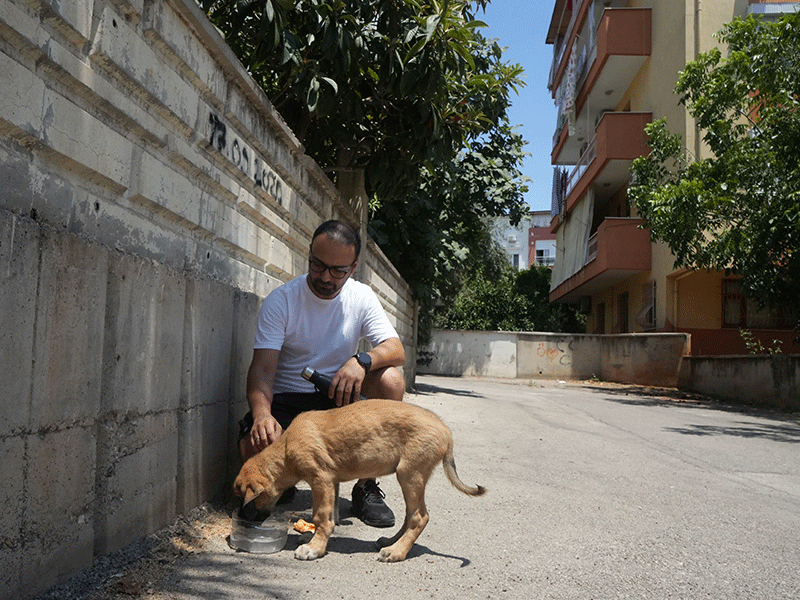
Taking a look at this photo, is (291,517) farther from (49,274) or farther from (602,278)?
(602,278)

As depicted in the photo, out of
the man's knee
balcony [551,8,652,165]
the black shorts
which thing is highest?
balcony [551,8,652,165]

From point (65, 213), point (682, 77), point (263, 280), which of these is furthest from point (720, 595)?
point (682, 77)

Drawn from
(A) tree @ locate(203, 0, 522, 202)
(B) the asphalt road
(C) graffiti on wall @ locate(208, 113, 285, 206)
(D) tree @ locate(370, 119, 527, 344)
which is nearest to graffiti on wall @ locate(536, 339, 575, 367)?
(D) tree @ locate(370, 119, 527, 344)

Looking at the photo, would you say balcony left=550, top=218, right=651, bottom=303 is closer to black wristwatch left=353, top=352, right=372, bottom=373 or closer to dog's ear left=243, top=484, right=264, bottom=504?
black wristwatch left=353, top=352, right=372, bottom=373

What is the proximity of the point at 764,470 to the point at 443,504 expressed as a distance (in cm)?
367

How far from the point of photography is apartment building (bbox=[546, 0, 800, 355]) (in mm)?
18516

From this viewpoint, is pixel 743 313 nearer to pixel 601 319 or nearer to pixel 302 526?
pixel 601 319

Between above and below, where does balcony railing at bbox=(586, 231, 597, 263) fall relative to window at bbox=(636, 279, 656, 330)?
above

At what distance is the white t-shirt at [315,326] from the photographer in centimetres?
377

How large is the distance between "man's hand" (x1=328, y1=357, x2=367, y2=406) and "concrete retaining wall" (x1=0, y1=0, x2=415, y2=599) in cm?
70

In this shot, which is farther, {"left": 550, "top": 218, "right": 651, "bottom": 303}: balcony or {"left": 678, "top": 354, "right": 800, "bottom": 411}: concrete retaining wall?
{"left": 550, "top": 218, "right": 651, "bottom": 303}: balcony

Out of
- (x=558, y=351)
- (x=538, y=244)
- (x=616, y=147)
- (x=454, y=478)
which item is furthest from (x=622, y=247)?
(x=538, y=244)

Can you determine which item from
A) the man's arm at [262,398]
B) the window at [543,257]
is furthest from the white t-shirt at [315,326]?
the window at [543,257]

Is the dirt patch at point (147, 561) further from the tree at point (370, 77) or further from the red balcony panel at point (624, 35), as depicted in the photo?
the red balcony panel at point (624, 35)
